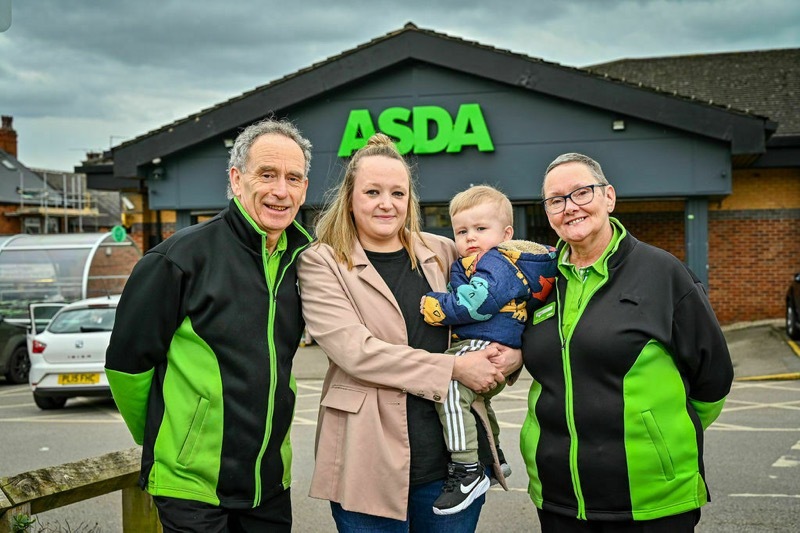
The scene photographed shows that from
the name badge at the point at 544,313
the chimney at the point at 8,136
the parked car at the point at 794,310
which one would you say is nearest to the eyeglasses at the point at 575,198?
the name badge at the point at 544,313

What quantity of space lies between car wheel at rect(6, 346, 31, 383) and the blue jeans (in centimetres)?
1317

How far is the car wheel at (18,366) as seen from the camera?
47.4 feet

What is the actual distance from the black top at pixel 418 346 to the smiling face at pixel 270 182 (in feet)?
1.30

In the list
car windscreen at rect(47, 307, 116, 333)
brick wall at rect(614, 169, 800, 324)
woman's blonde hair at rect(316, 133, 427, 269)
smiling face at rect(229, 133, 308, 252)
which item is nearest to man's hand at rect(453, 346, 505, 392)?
woman's blonde hair at rect(316, 133, 427, 269)

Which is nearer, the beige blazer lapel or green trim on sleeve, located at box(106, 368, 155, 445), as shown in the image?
green trim on sleeve, located at box(106, 368, 155, 445)

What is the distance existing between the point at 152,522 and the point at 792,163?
1561 centimetres

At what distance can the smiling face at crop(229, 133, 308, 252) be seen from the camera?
2.99 meters

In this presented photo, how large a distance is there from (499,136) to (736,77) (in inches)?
399

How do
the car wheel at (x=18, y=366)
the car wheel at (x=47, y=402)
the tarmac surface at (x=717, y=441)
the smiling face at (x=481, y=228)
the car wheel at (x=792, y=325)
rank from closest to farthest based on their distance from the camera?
the smiling face at (x=481, y=228), the tarmac surface at (x=717, y=441), the car wheel at (x=47, y=402), the car wheel at (x=18, y=366), the car wheel at (x=792, y=325)

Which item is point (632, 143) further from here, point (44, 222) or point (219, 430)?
point (44, 222)

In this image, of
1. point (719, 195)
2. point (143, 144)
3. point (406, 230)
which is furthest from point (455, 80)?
point (406, 230)

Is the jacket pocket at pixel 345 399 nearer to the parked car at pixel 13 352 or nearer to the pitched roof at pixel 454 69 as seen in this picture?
the pitched roof at pixel 454 69

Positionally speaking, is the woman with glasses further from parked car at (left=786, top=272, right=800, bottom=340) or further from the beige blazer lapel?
parked car at (left=786, top=272, right=800, bottom=340)

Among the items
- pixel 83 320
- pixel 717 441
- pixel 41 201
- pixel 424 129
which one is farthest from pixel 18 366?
pixel 41 201
